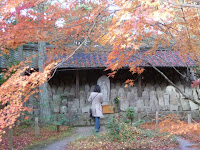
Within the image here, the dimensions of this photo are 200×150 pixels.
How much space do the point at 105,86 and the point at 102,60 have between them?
1400mm

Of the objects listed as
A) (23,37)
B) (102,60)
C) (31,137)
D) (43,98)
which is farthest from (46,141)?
(102,60)

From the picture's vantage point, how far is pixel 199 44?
519cm

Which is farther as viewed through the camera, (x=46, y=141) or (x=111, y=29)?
(x=46, y=141)

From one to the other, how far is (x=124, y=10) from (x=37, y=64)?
699cm

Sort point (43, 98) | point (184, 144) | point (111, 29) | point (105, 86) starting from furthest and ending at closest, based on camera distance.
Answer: point (105, 86) < point (43, 98) < point (184, 144) < point (111, 29)

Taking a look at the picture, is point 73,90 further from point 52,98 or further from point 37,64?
point 37,64

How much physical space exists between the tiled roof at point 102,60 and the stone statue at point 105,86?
1086 mm

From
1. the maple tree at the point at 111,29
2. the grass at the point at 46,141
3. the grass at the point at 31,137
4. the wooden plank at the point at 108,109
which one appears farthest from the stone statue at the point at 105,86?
the maple tree at the point at 111,29

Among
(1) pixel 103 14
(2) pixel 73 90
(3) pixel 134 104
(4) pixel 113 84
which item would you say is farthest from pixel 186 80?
(1) pixel 103 14

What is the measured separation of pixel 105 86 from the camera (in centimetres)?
1090

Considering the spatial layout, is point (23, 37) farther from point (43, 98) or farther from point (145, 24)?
point (43, 98)

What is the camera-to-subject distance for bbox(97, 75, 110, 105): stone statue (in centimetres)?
1085

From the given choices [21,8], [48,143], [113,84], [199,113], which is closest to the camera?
[21,8]

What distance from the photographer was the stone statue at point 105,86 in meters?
10.9
